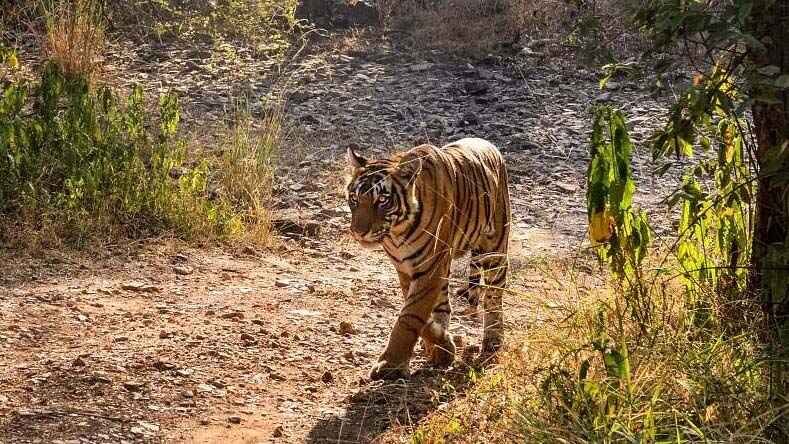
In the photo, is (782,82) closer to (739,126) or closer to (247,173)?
(739,126)

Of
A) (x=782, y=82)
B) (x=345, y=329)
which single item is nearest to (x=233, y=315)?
(x=345, y=329)

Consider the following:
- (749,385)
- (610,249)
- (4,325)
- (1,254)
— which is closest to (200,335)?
(4,325)

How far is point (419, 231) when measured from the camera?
4.88 metres

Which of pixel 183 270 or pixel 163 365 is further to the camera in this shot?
pixel 183 270

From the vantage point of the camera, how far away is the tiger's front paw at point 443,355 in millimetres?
4988

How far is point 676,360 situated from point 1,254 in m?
3.95

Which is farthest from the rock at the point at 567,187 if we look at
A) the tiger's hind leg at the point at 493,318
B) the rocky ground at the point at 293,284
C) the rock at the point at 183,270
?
the rock at the point at 183,270

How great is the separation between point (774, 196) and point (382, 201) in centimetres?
173

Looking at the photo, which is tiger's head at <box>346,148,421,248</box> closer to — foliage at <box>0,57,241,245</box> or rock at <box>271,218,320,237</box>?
foliage at <box>0,57,241,245</box>

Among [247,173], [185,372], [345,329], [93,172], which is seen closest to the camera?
[185,372]

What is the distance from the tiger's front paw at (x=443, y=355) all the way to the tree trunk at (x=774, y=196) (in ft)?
5.17

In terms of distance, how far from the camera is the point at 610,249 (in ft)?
12.4

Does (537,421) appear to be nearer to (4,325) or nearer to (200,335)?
(200,335)

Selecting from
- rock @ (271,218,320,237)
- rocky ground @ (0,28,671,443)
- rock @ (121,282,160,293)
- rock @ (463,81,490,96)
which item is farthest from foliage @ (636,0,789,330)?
rock @ (463,81,490,96)
